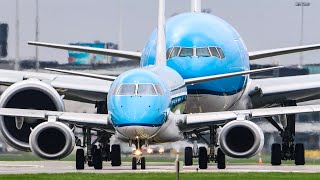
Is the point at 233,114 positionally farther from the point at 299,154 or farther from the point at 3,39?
the point at 3,39

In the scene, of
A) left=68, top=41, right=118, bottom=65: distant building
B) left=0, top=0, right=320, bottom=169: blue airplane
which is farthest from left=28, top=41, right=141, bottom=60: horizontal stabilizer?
left=68, top=41, right=118, bottom=65: distant building

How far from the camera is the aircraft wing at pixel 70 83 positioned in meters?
38.9

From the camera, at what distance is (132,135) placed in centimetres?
3238

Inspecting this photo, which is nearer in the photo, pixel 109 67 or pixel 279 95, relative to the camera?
pixel 279 95

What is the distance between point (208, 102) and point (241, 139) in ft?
13.6

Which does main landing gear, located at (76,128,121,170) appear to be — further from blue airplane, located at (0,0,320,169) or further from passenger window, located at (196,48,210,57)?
passenger window, located at (196,48,210,57)

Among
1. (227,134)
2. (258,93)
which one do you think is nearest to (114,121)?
(227,134)

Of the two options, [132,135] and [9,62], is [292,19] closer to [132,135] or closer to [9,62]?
[9,62]

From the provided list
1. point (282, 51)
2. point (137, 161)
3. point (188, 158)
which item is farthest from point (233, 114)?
point (188, 158)

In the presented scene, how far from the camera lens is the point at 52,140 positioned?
34.1 meters

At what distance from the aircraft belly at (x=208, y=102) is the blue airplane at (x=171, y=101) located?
1.1 inches

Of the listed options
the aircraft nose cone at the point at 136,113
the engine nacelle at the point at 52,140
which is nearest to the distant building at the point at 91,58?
the engine nacelle at the point at 52,140

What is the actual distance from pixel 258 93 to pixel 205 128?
158 inches

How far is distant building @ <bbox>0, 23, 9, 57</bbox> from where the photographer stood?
4506 cm
